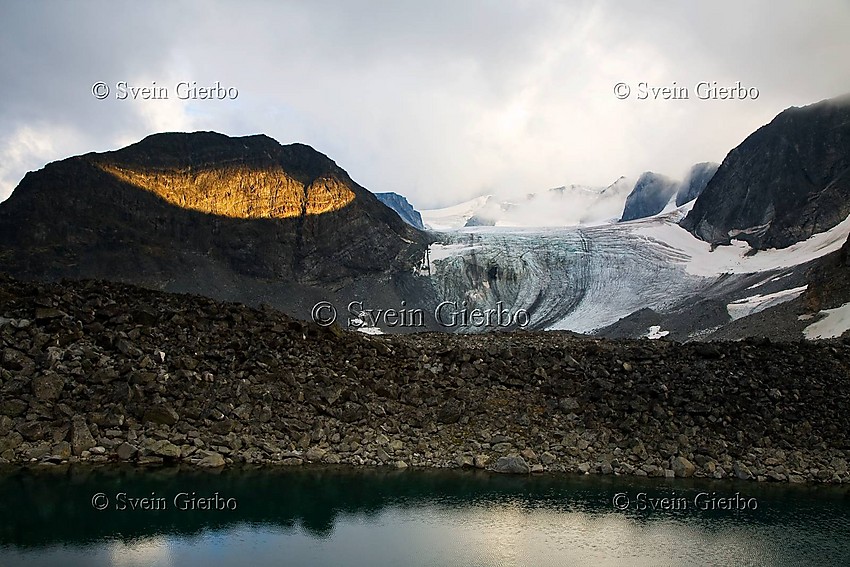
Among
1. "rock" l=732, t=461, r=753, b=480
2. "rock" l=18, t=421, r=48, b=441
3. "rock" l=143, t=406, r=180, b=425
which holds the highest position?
"rock" l=143, t=406, r=180, b=425

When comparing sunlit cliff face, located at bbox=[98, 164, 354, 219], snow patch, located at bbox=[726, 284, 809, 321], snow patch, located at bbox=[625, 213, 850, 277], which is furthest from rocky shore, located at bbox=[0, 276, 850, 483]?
sunlit cliff face, located at bbox=[98, 164, 354, 219]

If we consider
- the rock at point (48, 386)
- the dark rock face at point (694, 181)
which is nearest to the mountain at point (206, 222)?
the rock at point (48, 386)

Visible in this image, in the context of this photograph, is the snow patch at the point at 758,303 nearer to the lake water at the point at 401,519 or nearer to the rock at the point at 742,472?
the rock at the point at 742,472

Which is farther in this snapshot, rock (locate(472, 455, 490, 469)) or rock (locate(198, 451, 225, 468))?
rock (locate(472, 455, 490, 469))

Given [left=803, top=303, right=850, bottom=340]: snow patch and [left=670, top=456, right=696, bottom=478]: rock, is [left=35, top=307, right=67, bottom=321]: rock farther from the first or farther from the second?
[left=803, top=303, right=850, bottom=340]: snow patch

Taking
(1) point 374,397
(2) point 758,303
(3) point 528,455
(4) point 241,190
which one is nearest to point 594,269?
(2) point 758,303

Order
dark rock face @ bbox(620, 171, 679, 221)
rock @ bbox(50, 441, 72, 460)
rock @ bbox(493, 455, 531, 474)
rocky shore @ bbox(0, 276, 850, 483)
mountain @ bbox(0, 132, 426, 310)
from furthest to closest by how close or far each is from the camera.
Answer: dark rock face @ bbox(620, 171, 679, 221)
mountain @ bbox(0, 132, 426, 310)
rock @ bbox(493, 455, 531, 474)
rocky shore @ bbox(0, 276, 850, 483)
rock @ bbox(50, 441, 72, 460)

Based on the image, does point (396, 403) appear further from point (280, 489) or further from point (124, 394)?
point (124, 394)
